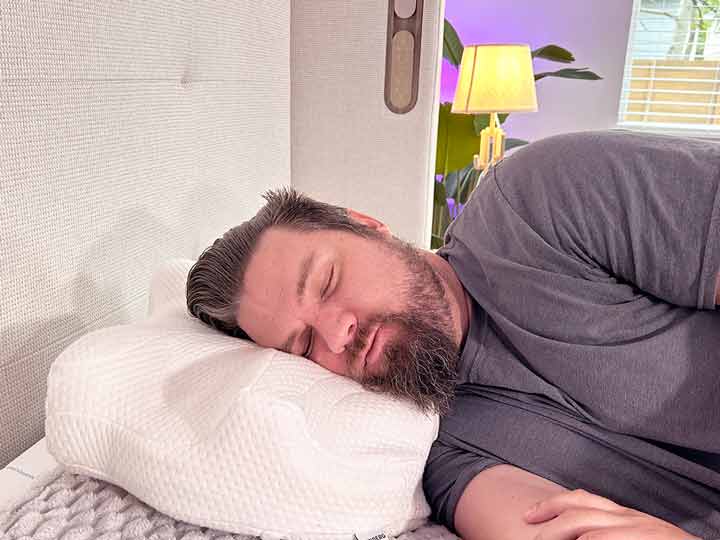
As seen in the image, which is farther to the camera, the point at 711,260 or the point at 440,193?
the point at 440,193

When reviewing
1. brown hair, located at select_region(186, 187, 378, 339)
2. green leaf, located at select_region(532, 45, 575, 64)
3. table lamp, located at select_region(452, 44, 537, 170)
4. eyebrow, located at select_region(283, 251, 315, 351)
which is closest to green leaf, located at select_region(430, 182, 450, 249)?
table lamp, located at select_region(452, 44, 537, 170)

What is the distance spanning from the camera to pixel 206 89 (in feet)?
3.91

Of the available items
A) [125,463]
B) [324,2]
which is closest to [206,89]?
[324,2]

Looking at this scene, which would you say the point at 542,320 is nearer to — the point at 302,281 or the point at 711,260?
the point at 711,260

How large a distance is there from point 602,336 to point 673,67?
313 centimetres

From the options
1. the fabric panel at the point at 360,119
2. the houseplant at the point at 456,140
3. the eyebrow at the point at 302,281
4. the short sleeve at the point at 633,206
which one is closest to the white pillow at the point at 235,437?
the eyebrow at the point at 302,281

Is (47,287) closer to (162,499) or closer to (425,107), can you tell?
(162,499)

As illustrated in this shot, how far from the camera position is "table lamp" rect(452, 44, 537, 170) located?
246 centimetres

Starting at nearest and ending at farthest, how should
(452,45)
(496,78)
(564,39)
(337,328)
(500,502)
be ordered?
(500,502)
(337,328)
(496,78)
(452,45)
(564,39)

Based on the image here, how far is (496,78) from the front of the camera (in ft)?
8.09

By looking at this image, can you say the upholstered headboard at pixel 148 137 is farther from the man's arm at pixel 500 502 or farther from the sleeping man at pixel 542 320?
the man's arm at pixel 500 502

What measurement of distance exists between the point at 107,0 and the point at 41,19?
0.15m

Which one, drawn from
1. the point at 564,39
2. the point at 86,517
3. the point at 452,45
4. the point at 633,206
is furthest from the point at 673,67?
the point at 86,517

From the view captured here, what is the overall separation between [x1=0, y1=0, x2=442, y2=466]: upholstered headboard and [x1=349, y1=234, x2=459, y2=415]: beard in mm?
396
